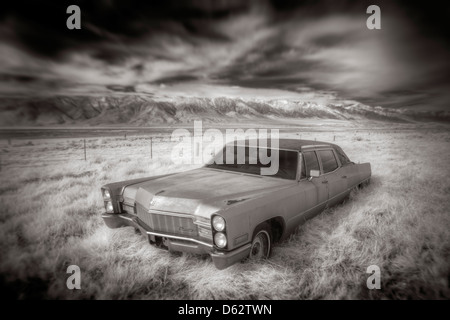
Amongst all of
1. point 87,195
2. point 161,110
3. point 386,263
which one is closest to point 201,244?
point 386,263

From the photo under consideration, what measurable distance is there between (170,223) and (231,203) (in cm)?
73

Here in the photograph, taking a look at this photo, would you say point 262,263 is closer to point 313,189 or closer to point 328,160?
point 313,189

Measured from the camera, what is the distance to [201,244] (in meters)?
2.55

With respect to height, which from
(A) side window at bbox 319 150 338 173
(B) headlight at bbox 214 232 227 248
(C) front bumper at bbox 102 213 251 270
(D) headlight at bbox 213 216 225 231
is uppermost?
(A) side window at bbox 319 150 338 173

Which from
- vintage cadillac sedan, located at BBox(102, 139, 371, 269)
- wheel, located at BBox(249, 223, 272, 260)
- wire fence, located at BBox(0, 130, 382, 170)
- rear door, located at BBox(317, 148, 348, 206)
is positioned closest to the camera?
vintage cadillac sedan, located at BBox(102, 139, 371, 269)

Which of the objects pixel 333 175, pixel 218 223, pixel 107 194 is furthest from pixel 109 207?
pixel 333 175

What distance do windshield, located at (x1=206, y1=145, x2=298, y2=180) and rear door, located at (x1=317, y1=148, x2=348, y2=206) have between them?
0.70 m

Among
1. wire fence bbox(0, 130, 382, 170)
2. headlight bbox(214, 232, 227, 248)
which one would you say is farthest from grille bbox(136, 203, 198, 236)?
wire fence bbox(0, 130, 382, 170)

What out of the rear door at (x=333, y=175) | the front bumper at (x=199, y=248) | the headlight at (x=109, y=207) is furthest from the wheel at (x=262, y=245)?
the headlight at (x=109, y=207)

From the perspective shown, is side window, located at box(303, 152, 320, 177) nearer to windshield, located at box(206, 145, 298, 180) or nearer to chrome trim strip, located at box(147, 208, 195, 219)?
windshield, located at box(206, 145, 298, 180)

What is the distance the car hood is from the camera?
270 centimetres

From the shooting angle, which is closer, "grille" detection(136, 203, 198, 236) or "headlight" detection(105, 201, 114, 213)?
"grille" detection(136, 203, 198, 236)

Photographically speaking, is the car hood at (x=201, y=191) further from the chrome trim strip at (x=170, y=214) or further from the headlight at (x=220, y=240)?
the headlight at (x=220, y=240)

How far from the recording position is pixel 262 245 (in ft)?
9.73
